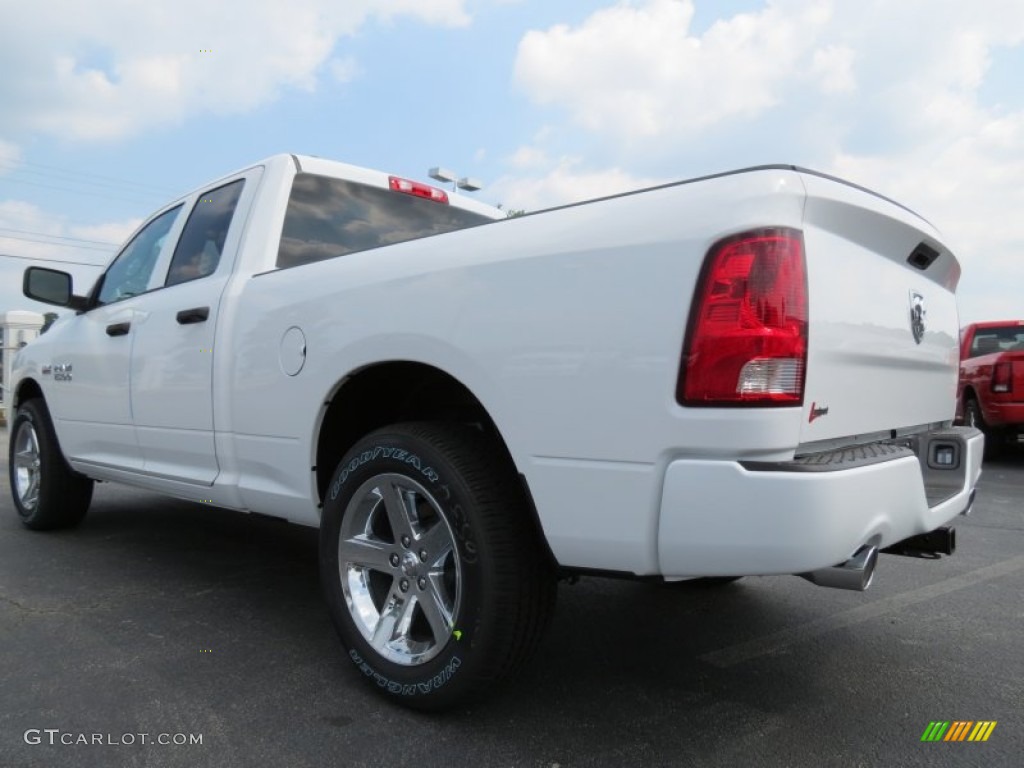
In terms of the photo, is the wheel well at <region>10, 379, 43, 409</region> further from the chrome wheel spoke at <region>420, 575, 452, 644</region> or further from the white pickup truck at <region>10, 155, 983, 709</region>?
the chrome wheel spoke at <region>420, 575, 452, 644</region>

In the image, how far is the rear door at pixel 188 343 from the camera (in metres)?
3.26

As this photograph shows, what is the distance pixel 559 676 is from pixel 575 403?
1.18 m

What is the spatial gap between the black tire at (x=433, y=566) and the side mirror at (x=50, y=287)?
2.78 metres

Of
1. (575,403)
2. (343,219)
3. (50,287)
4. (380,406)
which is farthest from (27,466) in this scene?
(575,403)

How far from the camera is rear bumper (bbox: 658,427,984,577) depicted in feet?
5.71

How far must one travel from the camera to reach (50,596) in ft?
11.7

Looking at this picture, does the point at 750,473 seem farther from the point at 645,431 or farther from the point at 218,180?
the point at 218,180

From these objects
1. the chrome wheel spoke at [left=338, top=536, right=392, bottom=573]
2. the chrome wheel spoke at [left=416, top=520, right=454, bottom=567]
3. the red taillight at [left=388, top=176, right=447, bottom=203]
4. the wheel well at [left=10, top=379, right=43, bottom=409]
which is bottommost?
the chrome wheel spoke at [left=338, top=536, right=392, bottom=573]

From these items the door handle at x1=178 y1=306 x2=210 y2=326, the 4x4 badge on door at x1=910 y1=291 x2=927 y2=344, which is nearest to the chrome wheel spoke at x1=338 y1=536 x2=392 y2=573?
the door handle at x1=178 y1=306 x2=210 y2=326

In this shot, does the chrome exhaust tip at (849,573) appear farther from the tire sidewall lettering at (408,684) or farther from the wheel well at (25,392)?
the wheel well at (25,392)

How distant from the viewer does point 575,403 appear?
1.98 metres

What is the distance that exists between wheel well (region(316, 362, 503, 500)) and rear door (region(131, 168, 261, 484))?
0.65 m

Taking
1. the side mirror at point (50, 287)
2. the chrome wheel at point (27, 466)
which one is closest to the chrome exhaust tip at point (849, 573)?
the side mirror at point (50, 287)

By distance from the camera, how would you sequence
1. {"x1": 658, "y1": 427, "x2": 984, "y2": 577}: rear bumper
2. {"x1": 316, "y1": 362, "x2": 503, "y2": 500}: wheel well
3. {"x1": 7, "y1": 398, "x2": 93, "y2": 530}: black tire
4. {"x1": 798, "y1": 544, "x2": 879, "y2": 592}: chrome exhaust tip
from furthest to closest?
{"x1": 7, "y1": 398, "x2": 93, "y2": 530}: black tire, {"x1": 316, "y1": 362, "x2": 503, "y2": 500}: wheel well, {"x1": 798, "y1": 544, "x2": 879, "y2": 592}: chrome exhaust tip, {"x1": 658, "y1": 427, "x2": 984, "y2": 577}: rear bumper
